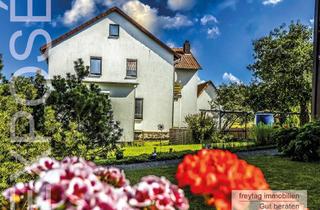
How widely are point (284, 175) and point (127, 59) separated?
14.9 m

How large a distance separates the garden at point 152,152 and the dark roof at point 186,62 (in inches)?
138

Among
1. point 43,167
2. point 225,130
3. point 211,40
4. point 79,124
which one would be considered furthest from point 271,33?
point 43,167

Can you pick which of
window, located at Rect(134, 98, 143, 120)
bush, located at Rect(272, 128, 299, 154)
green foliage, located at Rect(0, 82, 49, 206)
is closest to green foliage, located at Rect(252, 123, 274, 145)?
bush, located at Rect(272, 128, 299, 154)

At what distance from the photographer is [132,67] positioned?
811 inches

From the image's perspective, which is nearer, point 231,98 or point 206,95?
point 206,95

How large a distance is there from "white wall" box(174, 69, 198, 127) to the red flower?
22020mm

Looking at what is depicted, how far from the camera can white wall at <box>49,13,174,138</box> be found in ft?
64.8

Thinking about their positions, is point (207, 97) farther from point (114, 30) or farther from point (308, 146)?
point (308, 146)

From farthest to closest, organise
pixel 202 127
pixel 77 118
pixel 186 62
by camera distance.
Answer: pixel 186 62 < pixel 202 127 < pixel 77 118

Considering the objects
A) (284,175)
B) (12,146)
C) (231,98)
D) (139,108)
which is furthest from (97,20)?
(284,175)

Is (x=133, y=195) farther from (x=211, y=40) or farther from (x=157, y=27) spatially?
(x=211, y=40)

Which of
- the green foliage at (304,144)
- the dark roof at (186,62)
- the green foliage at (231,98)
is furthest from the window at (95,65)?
the green foliage at (304,144)

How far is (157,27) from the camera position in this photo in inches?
898

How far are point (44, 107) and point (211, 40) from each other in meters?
18.6
